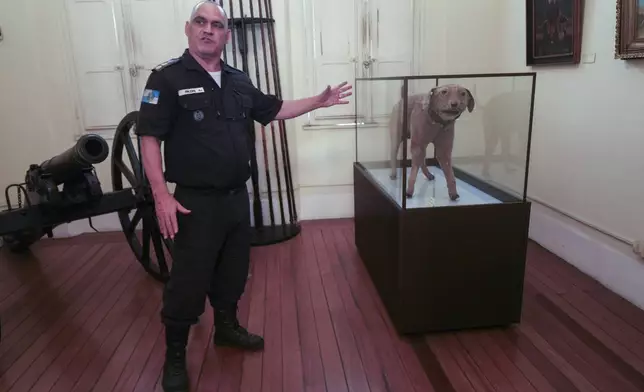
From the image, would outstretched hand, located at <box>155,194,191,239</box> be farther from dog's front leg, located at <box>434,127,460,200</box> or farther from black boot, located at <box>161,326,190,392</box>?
dog's front leg, located at <box>434,127,460,200</box>

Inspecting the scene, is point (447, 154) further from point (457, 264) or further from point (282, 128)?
point (282, 128)

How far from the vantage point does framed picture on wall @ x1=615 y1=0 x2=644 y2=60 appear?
230 centimetres

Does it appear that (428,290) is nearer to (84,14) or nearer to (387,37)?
(387,37)

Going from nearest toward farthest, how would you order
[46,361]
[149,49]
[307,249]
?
[46,361] → [307,249] → [149,49]

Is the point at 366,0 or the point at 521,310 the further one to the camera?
the point at 366,0

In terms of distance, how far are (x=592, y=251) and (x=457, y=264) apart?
114 centimetres

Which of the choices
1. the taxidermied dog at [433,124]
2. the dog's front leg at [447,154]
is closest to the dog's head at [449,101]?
the taxidermied dog at [433,124]

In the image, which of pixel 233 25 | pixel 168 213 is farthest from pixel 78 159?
pixel 233 25

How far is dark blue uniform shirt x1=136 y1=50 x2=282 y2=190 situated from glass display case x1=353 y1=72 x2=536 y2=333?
0.76 meters

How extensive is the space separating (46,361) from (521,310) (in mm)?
2250

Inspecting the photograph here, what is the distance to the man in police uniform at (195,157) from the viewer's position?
Result: 174 centimetres

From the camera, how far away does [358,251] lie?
333 centimetres

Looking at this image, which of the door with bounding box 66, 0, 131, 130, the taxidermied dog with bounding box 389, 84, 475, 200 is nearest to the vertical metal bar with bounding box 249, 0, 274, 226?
the door with bounding box 66, 0, 131, 130

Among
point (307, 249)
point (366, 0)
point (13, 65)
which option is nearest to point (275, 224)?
point (307, 249)
